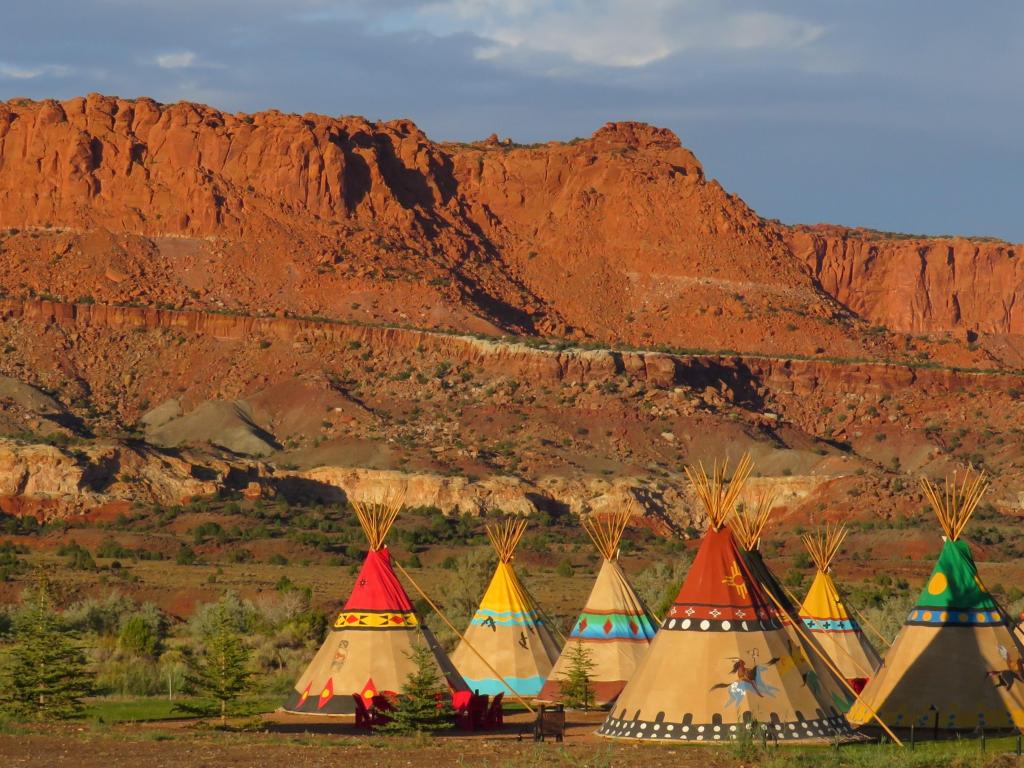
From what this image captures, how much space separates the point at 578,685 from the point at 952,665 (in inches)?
278

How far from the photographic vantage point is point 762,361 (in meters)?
116

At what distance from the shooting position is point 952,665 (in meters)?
28.4

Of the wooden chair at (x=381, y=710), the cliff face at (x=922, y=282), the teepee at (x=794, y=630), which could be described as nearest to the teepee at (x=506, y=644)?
the teepee at (x=794, y=630)

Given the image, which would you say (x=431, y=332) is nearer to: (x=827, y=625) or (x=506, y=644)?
(x=506, y=644)

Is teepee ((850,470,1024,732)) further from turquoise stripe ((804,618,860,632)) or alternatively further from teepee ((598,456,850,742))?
turquoise stripe ((804,618,860,632))

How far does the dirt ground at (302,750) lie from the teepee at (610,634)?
6.81 meters

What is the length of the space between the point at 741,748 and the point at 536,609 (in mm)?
14251

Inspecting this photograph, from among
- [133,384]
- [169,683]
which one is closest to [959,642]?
[169,683]

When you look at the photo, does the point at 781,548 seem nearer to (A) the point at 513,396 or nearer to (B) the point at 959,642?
(A) the point at 513,396

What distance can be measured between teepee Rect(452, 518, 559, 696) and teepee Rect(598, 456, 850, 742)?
9.97 meters

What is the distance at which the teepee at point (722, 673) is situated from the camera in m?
24.4

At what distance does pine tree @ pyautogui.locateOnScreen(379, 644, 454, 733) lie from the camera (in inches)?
1093

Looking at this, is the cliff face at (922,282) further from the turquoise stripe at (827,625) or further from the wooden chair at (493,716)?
the wooden chair at (493,716)

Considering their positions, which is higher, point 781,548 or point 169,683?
point 169,683
